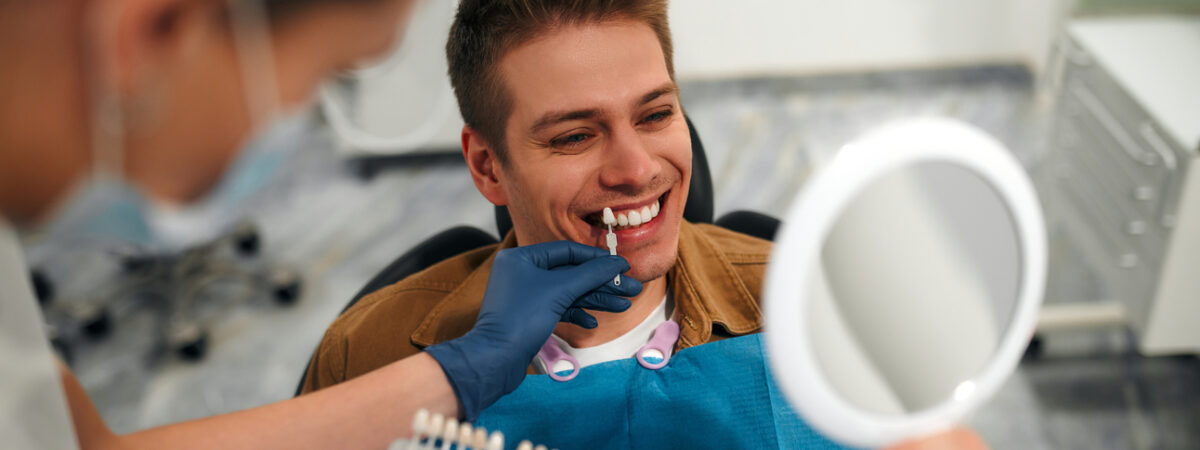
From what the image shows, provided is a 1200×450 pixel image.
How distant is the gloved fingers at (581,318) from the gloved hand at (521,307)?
0.5 inches

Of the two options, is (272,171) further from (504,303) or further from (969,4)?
(969,4)

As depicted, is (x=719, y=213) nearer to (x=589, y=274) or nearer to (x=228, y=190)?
(x=589, y=274)

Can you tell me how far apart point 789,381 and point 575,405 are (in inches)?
15.3

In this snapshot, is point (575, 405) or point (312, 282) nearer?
point (575, 405)

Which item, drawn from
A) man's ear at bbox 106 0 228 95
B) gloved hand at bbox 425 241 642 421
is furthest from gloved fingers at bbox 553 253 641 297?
man's ear at bbox 106 0 228 95

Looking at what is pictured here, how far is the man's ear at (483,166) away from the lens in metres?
0.99

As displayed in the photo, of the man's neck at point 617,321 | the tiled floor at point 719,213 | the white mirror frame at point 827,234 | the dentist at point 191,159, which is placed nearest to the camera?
the white mirror frame at point 827,234

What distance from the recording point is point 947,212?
722 mm

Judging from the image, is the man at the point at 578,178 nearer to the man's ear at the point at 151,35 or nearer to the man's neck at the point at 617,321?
the man's neck at the point at 617,321

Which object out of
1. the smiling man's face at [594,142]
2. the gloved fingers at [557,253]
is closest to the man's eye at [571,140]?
the smiling man's face at [594,142]

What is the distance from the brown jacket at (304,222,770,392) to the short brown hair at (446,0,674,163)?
0.60 ft

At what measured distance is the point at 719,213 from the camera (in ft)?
3.69

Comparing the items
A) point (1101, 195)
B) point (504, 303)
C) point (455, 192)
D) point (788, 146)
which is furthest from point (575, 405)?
point (1101, 195)

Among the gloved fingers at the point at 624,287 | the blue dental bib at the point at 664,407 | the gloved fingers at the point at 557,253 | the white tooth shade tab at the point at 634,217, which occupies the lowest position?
the blue dental bib at the point at 664,407
